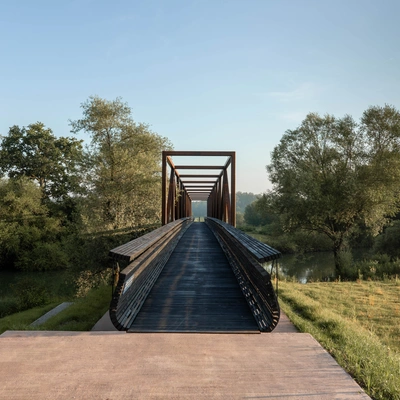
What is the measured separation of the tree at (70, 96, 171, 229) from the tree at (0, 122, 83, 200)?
13.9 m

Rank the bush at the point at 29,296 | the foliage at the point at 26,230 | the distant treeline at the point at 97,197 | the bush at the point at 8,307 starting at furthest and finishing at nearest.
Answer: the foliage at the point at 26,230 → the distant treeline at the point at 97,197 → the bush at the point at 29,296 → the bush at the point at 8,307

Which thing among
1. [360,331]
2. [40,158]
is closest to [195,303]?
[360,331]

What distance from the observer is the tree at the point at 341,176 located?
66.0 ft

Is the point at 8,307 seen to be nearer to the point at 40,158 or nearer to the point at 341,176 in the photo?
the point at 341,176

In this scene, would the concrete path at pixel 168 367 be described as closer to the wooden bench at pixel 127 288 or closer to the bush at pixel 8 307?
the wooden bench at pixel 127 288

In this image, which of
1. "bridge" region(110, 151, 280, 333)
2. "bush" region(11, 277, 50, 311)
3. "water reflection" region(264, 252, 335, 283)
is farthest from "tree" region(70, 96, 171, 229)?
"bridge" region(110, 151, 280, 333)

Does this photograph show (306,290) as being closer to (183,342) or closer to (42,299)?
(183,342)

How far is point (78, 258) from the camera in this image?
18.5 m

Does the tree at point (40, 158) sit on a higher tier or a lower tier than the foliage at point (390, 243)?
higher

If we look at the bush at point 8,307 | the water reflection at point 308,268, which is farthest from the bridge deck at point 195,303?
the water reflection at point 308,268

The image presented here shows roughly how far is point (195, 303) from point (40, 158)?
35.0 meters

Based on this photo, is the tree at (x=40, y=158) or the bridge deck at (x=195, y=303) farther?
the tree at (x=40, y=158)

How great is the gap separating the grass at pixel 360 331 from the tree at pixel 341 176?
34.7 feet

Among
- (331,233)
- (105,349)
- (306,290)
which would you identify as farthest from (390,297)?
(331,233)
